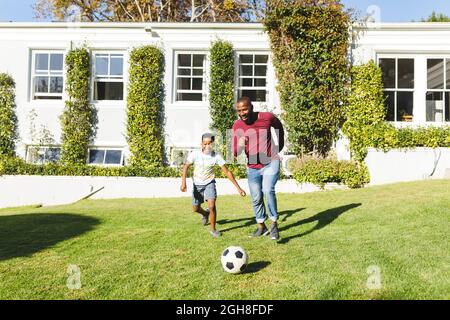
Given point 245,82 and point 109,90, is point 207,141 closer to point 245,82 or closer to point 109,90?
point 245,82

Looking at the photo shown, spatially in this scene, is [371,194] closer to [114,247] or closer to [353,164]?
[353,164]

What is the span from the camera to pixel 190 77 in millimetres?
14633

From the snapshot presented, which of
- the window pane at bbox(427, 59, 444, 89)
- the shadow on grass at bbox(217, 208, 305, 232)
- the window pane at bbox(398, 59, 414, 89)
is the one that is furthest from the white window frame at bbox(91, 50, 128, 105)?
the window pane at bbox(427, 59, 444, 89)

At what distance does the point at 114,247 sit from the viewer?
5.83m

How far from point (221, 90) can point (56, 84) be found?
6.07m

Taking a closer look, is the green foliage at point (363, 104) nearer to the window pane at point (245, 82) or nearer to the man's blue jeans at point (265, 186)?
the window pane at point (245, 82)

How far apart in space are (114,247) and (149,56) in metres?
9.75

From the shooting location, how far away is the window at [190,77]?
14641 millimetres

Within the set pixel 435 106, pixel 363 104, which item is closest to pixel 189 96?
pixel 363 104

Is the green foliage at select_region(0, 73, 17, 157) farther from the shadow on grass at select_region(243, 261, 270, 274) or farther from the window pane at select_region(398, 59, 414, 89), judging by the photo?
the window pane at select_region(398, 59, 414, 89)

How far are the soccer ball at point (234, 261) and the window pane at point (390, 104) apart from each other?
36.6 ft

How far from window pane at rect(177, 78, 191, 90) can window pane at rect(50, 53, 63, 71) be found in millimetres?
4389

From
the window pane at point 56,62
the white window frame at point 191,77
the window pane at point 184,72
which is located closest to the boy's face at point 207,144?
the white window frame at point 191,77
